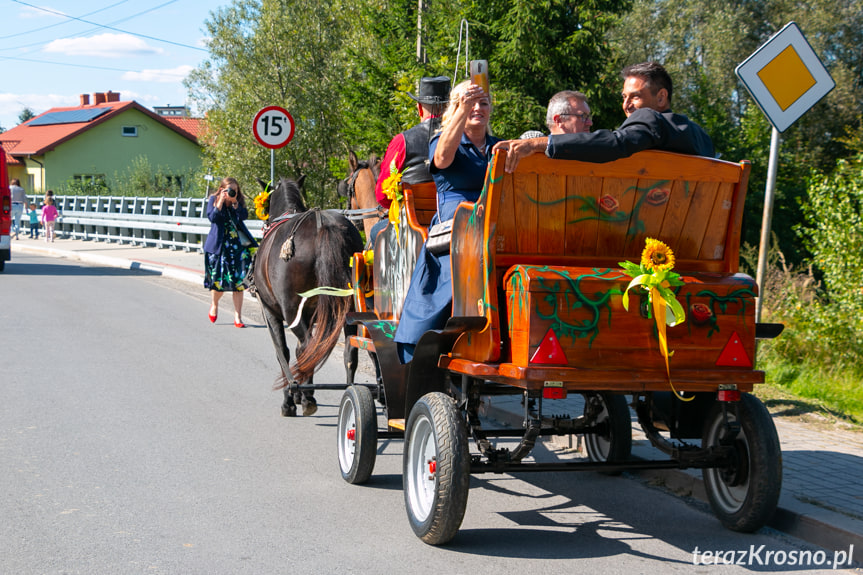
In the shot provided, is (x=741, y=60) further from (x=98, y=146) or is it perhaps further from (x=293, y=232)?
(x=98, y=146)

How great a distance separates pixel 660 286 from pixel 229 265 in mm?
9575

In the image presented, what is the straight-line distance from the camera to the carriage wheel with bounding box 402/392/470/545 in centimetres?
424

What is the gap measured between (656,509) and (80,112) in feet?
232

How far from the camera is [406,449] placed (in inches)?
188

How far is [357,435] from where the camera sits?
5.56m

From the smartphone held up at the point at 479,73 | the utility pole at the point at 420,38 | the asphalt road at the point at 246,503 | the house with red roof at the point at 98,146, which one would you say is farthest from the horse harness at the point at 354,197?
the house with red roof at the point at 98,146

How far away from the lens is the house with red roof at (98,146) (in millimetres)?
62688

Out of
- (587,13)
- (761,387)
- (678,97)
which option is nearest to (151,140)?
(678,97)

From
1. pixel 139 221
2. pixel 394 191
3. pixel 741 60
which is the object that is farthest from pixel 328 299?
pixel 741 60

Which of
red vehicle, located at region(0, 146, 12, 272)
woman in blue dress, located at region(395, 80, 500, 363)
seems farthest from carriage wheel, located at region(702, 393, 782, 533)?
red vehicle, located at region(0, 146, 12, 272)

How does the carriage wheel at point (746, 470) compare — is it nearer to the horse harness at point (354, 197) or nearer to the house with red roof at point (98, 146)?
the horse harness at point (354, 197)

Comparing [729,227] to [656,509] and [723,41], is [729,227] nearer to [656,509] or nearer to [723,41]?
[656,509]

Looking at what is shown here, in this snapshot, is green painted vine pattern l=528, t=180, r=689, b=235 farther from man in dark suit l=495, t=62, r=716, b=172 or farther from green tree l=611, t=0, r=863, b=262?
green tree l=611, t=0, r=863, b=262

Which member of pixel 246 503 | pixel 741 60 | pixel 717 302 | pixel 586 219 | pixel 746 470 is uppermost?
pixel 741 60
